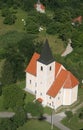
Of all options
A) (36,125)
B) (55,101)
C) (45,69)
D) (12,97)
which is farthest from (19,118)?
(45,69)

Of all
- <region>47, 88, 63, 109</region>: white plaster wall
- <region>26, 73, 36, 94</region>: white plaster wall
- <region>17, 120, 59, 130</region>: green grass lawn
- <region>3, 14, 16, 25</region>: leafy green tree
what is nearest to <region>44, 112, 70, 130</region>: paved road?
<region>17, 120, 59, 130</region>: green grass lawn

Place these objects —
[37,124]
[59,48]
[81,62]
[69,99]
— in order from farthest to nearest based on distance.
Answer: [59,48] → [81,62] → [69,99] → [37,124]

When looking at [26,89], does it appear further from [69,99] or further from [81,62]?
[81,62]

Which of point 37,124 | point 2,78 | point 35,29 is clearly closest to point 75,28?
point 35,29

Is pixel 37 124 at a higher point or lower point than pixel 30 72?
lower

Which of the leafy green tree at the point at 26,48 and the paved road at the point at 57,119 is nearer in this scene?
the paved road at the point at 57,119

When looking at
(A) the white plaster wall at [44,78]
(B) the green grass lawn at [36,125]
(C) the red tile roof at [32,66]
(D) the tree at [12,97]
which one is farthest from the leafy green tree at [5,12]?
(B) the green grass lawn at [36,125]

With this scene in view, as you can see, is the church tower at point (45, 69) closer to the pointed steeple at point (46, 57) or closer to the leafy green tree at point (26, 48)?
the pointed steeple at point (46, 57)
